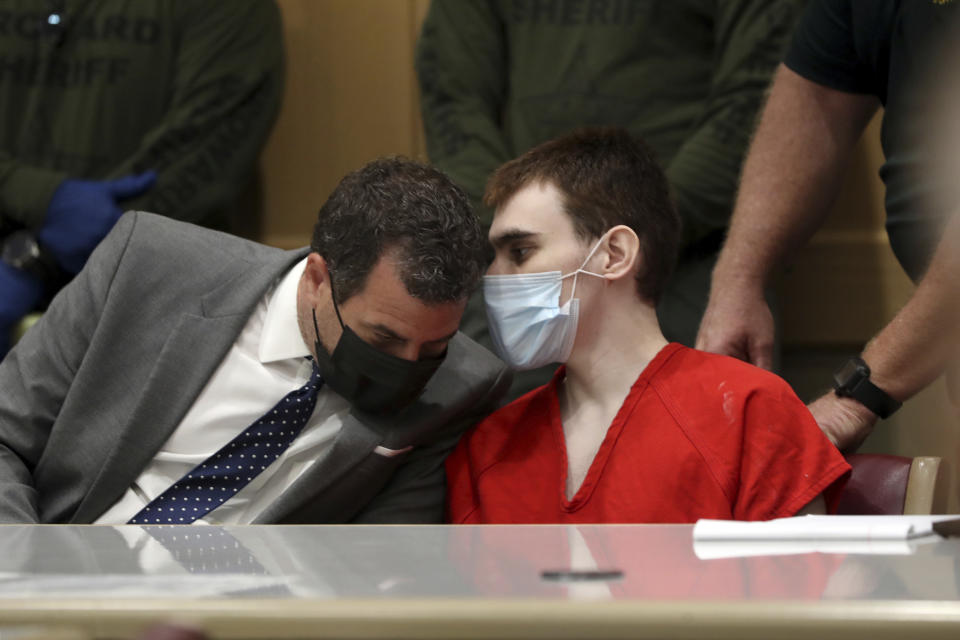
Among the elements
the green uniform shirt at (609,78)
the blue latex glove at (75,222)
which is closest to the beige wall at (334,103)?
the green uniform shirt at (609,78)

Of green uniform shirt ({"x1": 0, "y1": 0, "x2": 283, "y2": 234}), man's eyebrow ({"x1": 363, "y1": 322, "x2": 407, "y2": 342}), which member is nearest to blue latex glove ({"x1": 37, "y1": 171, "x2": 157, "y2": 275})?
green uniform shirt ({"x1": 0, "y1": 0, "x2": 283, "y2": 234})

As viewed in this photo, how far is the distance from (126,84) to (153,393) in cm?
126

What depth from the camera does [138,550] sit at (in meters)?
0.84

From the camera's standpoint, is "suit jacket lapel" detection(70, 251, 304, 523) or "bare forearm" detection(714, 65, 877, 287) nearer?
"suit jacket lapel" detection(70, 251, 304, 523)

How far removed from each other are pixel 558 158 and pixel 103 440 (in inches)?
31.7

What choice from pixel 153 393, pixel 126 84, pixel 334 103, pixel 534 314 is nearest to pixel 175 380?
pixel 153 393

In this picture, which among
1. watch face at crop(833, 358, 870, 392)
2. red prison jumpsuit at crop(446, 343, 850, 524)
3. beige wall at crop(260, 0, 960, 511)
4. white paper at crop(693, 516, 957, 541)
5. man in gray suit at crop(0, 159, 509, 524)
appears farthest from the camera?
beige wall at crop(260, 0, 960, 511)

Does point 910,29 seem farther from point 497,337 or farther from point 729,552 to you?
point 729,552

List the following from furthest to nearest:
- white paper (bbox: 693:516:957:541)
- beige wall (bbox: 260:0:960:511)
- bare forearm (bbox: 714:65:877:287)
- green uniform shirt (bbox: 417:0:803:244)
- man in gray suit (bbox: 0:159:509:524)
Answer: beige wall (bbox: 260:0:960:511) < green uniform shirt (bbox: 417:0:803:244) < bare forearm (bbox: 714:65:877:287) < man in gray suit (bbox: 0:159:509:524) < white paper (bbox: 693:516:957:541)

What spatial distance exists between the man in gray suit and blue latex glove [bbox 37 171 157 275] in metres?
0.73

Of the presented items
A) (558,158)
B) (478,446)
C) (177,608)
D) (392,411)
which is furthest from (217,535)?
(558,158)

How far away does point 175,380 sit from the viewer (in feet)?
5.37

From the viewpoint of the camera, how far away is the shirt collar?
1671 millimetres

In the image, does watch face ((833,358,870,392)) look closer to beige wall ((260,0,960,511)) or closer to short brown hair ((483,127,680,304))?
short brown hair ((483,127,680,304))
